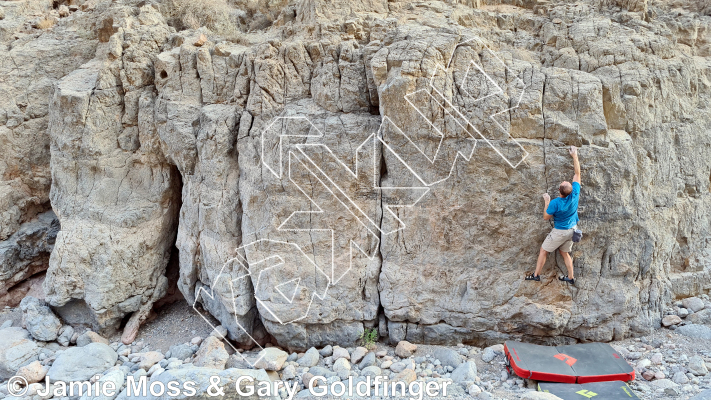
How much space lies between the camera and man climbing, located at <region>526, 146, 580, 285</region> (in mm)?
4707

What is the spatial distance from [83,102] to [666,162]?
6996mm

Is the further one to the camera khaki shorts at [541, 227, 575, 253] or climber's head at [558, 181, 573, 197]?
khaki shorts at [541, 227, 575, 253]

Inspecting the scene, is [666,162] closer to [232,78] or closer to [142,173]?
[232,78]

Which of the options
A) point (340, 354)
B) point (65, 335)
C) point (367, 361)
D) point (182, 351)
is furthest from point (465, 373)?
point (65, 335)

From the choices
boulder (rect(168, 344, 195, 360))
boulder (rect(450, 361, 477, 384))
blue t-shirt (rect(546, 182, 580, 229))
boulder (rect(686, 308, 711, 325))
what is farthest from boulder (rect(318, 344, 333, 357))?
boulder (rect(686, 308, 711, 325))

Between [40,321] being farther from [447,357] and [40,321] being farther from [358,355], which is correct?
[447,357]

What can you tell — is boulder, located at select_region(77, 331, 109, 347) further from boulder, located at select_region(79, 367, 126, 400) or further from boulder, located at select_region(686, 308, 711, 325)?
boulder, located at select_region(686, 308, 711, 325)

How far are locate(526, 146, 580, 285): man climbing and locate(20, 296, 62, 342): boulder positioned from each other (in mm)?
5877

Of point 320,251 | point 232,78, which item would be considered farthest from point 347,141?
point 232,78

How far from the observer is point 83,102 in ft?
20.4

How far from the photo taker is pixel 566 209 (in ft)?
15.5

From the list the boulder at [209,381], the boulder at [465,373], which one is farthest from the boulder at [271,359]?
the boulder at [465,373]

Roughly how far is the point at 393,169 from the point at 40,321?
4933 millimetres

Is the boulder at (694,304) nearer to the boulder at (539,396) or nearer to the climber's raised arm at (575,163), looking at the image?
the climber's raised arm at (575,163)
